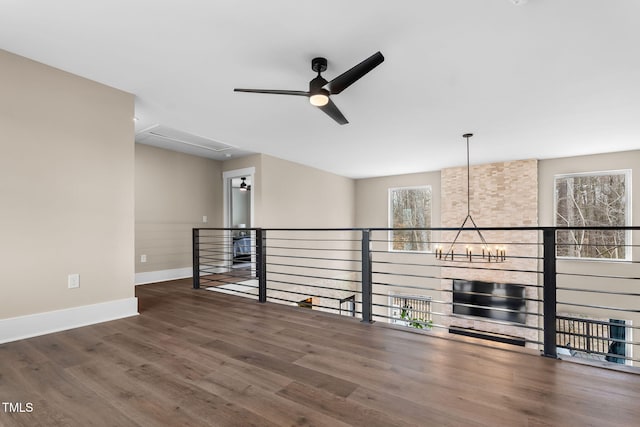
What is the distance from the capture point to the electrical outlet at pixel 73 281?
2.82 metres

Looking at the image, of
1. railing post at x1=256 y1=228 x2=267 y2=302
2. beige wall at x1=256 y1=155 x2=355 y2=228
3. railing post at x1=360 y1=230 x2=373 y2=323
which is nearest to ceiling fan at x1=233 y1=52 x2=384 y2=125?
railing post at x1=360 y1=230 x2=373 y2=323

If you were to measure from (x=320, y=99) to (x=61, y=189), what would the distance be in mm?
2482

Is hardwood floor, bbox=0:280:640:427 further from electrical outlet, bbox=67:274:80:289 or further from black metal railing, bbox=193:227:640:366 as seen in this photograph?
black metal railing, bbox=193:227:640:366

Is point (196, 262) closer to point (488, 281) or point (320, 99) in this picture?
point (320, 99)

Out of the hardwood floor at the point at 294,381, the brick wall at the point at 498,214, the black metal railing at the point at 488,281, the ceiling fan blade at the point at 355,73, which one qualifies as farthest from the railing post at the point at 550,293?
the brick wall at the point at 498,214

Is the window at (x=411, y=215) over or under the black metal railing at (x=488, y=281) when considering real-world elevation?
over

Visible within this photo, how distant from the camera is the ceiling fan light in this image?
2.48m

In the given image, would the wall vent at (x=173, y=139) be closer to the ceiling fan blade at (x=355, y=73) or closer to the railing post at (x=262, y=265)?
the railing post at (x=262, y=265)

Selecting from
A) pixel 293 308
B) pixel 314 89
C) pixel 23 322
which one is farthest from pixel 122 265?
pixel 314 89

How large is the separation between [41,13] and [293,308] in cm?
321

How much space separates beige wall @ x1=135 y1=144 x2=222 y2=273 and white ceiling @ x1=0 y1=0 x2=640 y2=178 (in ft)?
4.58

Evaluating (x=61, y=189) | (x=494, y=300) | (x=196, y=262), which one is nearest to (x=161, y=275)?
(x=196, y=262)

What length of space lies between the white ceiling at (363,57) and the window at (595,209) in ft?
6.29

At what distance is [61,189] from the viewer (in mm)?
2795
